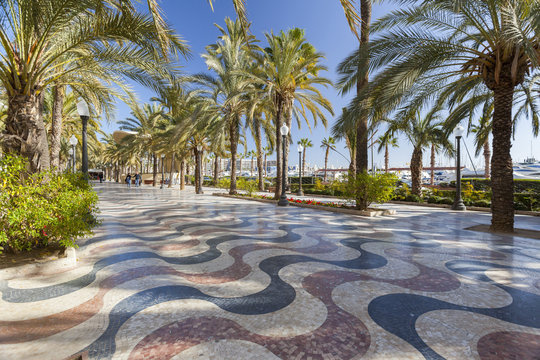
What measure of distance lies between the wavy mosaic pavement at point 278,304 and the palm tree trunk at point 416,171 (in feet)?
37.5

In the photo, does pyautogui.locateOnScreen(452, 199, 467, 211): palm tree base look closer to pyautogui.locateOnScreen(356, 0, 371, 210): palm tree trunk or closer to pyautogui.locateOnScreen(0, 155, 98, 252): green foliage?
pyautogui.locateOnScreen(356, 0, 371, 210): palm tree trunk

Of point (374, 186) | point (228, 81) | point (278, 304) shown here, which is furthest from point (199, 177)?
point (278, 304)

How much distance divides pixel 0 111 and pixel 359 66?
18.7 metres

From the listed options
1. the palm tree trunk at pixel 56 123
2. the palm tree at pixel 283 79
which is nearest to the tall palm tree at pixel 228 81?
the palm tree at pixel 283 79

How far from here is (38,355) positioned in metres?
1.68

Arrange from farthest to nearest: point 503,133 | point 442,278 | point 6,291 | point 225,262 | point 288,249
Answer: point 503,133 < point 288,249 < point 225,262 < point 442,278 < point 6,291

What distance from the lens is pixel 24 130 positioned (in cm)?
411

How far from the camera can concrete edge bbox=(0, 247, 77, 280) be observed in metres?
3.02

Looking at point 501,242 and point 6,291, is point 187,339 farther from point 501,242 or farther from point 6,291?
point 501,242

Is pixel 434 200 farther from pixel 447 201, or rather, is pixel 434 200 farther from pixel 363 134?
pixel 363 134

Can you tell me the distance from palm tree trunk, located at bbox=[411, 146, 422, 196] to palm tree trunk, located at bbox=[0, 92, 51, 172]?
16.8 meters

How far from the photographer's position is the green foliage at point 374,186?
340 inches

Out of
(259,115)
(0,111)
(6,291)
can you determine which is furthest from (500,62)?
(0,111)

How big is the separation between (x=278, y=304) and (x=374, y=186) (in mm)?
7349
